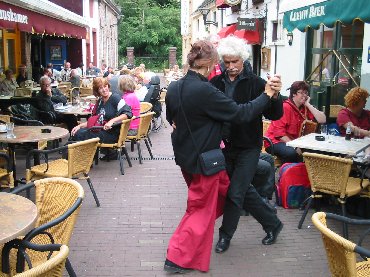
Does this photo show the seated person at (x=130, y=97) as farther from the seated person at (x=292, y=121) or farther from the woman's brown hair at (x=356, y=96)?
the woman's brown hair at (x=356, y=96)

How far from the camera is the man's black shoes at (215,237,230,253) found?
435 centimetres

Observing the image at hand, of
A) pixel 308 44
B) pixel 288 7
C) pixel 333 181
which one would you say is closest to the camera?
pixel 333 181

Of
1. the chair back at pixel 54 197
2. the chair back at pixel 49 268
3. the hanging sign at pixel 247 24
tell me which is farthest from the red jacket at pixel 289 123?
the hanging sign at pixel 247 24

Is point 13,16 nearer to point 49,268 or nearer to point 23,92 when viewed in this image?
point 23,92

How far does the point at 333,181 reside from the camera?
471 centimetres

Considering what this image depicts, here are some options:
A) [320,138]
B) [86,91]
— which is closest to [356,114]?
[320,138]

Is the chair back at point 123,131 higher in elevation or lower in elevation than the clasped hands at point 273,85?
lower

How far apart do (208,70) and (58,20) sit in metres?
8.25

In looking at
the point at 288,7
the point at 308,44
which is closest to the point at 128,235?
the point at 288,7

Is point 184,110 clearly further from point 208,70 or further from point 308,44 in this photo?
point 308,44

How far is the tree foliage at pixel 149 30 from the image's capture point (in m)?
47.1

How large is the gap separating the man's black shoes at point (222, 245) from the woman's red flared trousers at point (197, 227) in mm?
411

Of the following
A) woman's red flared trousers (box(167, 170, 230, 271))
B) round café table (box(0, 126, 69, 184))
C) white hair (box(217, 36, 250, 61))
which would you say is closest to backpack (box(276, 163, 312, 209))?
woman's red flared trousers (box(167, 170, 230, 271))

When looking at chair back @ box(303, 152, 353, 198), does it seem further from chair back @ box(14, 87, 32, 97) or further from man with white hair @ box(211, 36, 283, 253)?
chair back @ box(14, 87, 32, 97)
